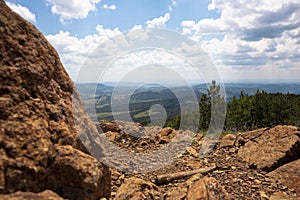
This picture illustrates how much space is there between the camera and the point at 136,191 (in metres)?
5.25

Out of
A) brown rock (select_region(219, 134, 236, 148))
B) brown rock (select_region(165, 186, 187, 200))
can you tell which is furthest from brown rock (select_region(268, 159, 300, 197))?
brown rock (select_region(165, 186, 187, 200))

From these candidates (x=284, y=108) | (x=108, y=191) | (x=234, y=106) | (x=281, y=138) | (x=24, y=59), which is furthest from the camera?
(x=284, y=108)

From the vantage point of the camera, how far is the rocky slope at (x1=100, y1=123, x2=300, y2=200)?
17.9 feet

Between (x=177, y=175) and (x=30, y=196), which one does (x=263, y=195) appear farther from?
(x=30, y=196)

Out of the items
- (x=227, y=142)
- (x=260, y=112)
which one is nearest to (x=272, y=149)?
(x=227, y=142)

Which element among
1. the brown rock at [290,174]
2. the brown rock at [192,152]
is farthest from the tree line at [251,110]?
the brown rock at [290,174]

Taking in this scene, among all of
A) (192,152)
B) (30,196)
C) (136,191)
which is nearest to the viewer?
(30,196)

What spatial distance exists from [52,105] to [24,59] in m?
0.86

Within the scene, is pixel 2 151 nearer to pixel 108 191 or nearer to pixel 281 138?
pixel 108 191

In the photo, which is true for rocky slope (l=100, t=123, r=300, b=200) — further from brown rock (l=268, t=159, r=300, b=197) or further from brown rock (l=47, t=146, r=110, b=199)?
brown rock (l=47, t=146, r=110, b=199)

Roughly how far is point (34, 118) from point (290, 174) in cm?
A: 677

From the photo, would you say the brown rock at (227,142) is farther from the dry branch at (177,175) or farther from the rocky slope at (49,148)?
the rocky slope at (49,148)

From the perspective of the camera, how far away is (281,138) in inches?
330

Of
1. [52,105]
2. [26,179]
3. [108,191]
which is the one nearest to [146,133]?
[108,191]
